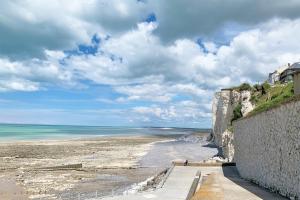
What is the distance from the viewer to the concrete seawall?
46.6ft

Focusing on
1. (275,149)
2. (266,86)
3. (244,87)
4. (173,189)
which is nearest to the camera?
(275,149)

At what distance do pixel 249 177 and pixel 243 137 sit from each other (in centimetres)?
299

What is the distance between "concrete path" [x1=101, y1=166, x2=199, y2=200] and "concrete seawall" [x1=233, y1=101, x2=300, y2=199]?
3716 mm

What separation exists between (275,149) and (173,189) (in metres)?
5.44

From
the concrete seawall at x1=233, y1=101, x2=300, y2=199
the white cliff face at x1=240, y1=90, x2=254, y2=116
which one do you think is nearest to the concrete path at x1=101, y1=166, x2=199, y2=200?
the concrete seawall at x1=233, y1=101, x2=300, y2=199

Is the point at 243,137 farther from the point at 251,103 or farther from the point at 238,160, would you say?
the point at 251,103

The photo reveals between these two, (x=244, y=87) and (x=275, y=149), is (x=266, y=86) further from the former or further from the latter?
(x=275, y=149)

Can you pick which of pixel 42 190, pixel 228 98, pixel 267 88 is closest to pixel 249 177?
pixel 42 190

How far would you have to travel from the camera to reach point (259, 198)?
50.8ft

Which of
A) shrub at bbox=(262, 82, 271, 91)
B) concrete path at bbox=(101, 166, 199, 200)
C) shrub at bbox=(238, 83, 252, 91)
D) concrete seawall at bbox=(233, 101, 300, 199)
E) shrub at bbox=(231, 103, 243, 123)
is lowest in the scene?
concrete path at bbox=(101, 166, 199, 200)

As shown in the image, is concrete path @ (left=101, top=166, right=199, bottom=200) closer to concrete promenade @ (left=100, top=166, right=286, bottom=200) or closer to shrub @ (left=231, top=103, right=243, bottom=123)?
concrete promenade @ (left=100, top=166, right=286, bottom=200)

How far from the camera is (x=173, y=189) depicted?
1952cm

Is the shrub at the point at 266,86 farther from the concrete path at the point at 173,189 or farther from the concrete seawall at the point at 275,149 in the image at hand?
the concrete seawall at the point at 275,149

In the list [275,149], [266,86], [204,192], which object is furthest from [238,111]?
[204,192]
